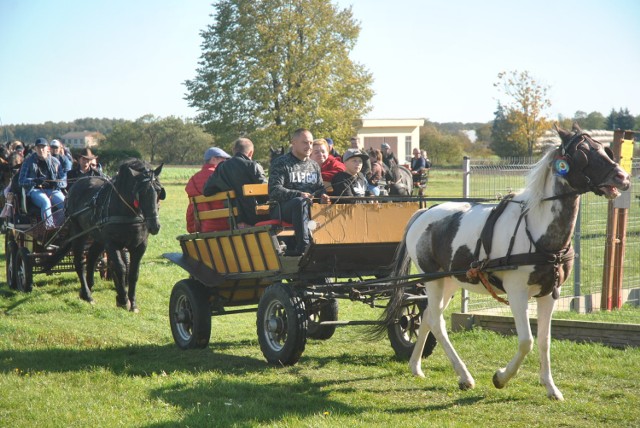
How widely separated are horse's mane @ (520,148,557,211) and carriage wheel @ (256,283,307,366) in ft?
8.06

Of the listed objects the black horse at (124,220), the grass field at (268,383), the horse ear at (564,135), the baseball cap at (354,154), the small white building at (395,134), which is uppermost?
the small white building at (395,134)

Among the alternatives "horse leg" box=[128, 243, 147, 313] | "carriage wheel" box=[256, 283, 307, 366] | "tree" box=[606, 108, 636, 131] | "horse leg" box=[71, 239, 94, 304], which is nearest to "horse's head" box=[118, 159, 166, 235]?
"horse leg" box=[128, 243, 147, 313]

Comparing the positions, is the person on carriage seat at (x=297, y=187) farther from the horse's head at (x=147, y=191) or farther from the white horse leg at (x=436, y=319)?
the horse's head at (x=147, y=191)

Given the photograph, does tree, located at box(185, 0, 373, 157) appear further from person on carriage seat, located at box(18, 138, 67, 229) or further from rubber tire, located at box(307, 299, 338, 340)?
rubber tire, located at box(307, 299, 338, 340)

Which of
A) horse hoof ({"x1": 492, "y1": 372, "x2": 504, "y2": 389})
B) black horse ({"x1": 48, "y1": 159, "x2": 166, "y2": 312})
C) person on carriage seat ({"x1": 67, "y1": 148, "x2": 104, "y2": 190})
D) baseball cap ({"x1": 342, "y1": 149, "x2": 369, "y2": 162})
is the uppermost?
baseball cap ({"x1": 342, "y1": 149, "x2": 369, "y2": 162})

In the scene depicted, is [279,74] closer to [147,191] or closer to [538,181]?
[147,191]

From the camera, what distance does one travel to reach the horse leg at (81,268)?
12.1 meters

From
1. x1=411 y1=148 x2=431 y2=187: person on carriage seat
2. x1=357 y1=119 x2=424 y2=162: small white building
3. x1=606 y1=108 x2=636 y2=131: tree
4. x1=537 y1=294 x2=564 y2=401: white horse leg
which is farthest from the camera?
x1=606 y1=108 x2=636 y2=131: tree

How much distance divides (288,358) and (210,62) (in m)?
42.0

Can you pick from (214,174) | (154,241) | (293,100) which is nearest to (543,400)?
(214,174)

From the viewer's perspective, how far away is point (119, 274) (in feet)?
37.5

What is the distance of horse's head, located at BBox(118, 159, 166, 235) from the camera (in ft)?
35.8

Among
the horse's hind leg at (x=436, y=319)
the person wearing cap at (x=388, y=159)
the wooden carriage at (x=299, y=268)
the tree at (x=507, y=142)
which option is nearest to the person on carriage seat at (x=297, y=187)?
the wooden carriage at (x=299, y=268)

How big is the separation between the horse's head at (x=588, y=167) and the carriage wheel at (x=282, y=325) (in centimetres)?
280
